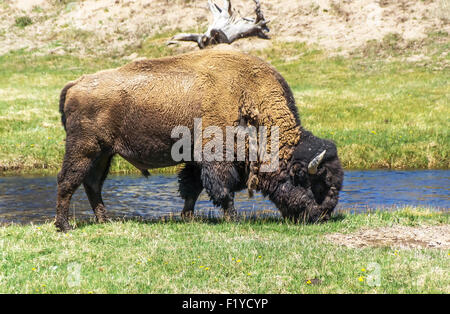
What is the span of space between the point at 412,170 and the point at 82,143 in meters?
10.2

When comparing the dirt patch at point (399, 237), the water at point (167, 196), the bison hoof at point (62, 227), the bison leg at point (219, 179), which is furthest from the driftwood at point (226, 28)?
the dirt patch at point (399, 237)

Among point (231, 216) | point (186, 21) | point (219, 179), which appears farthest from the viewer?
point (186, 21)

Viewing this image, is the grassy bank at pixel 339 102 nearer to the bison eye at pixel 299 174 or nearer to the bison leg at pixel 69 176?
the bison leg at pixel 69 176

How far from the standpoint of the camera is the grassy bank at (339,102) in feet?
55.5

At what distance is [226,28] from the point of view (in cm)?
3562

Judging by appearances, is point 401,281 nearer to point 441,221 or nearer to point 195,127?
point 441,221

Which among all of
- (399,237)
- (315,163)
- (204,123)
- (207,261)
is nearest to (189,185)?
(204,123)

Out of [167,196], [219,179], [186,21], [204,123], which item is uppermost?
[204,123]

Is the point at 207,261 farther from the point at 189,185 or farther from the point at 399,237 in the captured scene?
the point at 189,185

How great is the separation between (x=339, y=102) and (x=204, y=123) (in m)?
15.6

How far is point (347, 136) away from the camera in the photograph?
60.5ft

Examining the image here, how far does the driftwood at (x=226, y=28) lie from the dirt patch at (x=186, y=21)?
882mm

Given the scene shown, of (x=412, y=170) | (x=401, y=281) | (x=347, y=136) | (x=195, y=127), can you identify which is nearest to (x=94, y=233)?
(x=195, y=127)

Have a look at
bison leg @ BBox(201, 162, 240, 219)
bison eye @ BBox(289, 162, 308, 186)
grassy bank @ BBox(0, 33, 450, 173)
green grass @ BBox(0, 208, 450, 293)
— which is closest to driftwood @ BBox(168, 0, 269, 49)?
grassy bank @ BBox(0, 33, 450, 173)
